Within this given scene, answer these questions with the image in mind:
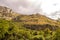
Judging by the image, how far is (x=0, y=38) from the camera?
257 feet

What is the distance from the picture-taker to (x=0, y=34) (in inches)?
3051

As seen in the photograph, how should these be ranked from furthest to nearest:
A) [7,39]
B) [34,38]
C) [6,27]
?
[34,38]
[6,27]
[7,39]

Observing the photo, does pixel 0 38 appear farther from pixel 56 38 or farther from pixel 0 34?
pixel 56 38

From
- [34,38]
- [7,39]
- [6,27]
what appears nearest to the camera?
[7,39]

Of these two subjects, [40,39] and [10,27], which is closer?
[10,27]

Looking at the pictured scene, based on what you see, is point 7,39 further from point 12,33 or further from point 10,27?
point 10,27

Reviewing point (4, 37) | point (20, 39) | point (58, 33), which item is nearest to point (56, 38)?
point (58, 33)

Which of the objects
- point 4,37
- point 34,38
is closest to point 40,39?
point 34,38

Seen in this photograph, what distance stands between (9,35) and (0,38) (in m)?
3.84

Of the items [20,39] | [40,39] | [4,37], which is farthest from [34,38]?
[4,37]

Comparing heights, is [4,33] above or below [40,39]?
above

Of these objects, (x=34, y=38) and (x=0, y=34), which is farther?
(x=34, y=38)

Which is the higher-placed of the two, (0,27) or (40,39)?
(0,27)

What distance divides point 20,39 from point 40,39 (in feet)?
64.5
